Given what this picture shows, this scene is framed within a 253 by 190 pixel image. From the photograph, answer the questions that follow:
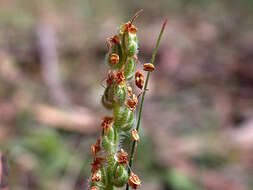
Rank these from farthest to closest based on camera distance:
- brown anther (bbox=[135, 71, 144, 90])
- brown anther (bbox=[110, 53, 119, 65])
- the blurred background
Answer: the blurred background → brown anther (bbox=[135, 71, 144, 90]) → brown anther (bbox=[110, 53, 119, 65])

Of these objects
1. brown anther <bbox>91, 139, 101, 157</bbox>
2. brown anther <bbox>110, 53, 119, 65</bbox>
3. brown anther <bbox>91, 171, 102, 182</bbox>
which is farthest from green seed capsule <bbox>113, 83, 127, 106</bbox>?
brown anther <bbox>91, 171, 102, 182</bbox>

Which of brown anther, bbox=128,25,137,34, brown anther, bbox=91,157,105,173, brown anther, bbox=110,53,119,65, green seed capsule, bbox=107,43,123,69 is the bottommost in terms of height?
brown anther, bbox=91,157,105,173

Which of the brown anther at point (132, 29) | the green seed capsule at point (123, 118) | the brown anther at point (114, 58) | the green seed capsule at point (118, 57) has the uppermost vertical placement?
the brown anther at point (132, 29)

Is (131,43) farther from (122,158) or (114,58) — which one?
(122,158)

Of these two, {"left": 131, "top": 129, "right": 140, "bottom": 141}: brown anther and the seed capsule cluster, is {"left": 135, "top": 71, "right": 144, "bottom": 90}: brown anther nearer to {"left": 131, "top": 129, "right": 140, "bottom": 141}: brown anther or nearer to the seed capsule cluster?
the seed capsule cluster

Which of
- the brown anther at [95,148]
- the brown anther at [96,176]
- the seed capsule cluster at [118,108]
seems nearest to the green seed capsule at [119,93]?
the seed capsule cluster at [118,108]

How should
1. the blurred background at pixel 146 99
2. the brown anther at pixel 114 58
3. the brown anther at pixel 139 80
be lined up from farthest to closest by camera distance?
1. the blurred background at pixel 146 99
2. the brown anther at pixel 139 80
3. the brown anther at pixel 114 58

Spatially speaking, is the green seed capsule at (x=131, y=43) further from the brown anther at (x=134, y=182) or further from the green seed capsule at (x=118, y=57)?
the brown anther at (x=134, y=182)
